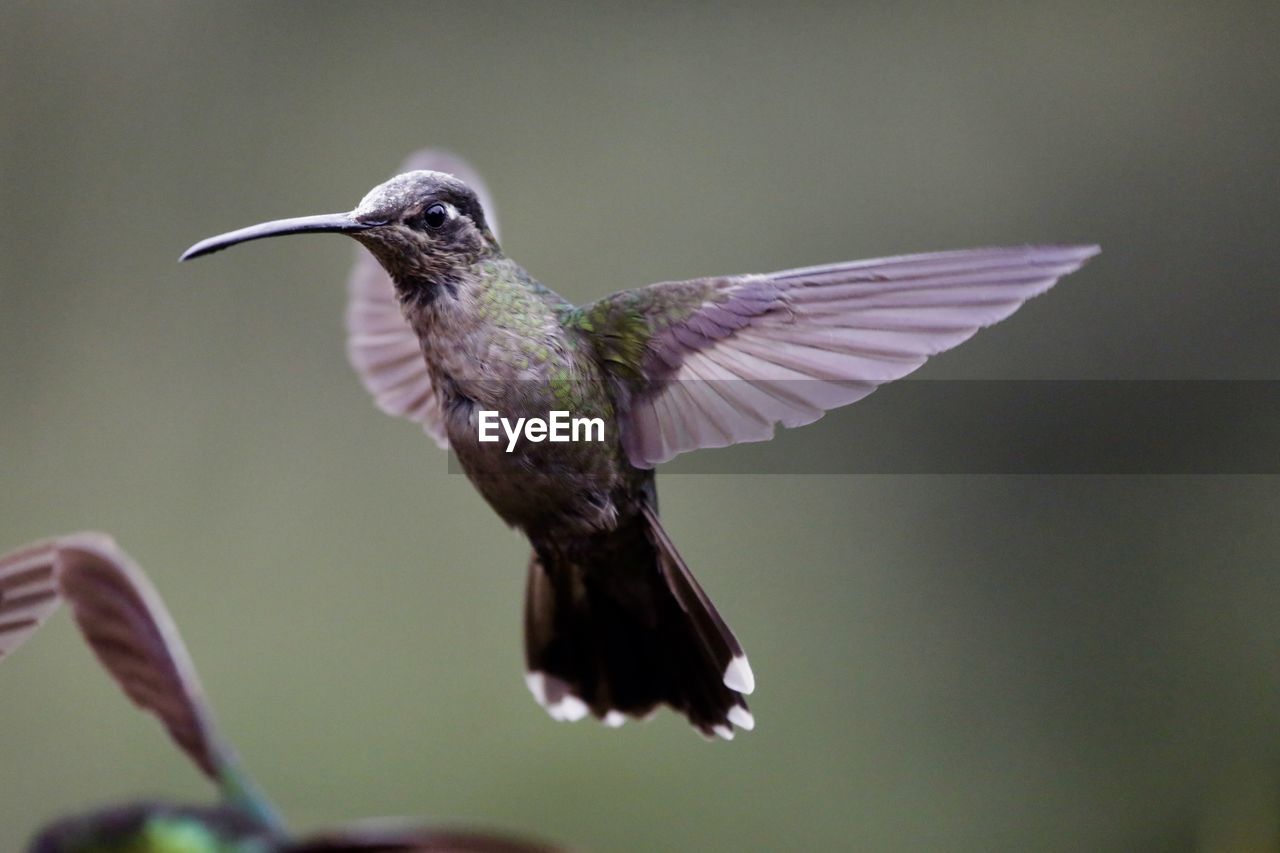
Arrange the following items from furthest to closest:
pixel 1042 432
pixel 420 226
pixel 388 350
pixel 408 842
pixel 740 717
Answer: pixel 1042 432
pixel 388 350
pixel 740 717
pixel 420 226
pixel 408 842

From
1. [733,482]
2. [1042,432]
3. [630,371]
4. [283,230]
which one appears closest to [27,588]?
[283,230]

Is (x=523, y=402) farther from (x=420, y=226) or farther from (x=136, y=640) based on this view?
(x=136, y=640)

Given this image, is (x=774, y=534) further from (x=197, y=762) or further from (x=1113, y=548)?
(x=197, y=762)

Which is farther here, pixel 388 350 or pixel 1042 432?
pixel 1042 432

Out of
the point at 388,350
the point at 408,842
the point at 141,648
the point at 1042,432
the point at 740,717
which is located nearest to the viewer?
the point at 408,842

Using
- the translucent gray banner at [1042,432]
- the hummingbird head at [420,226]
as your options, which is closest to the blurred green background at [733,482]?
the translucent gray banner at [1042,432]

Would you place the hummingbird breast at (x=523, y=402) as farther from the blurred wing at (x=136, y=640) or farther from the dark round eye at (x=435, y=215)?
the blurred wing at (x=136, y=640)

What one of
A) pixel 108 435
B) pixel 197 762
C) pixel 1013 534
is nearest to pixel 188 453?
pixel 108 435

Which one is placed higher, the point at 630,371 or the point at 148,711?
the point at 630,371
